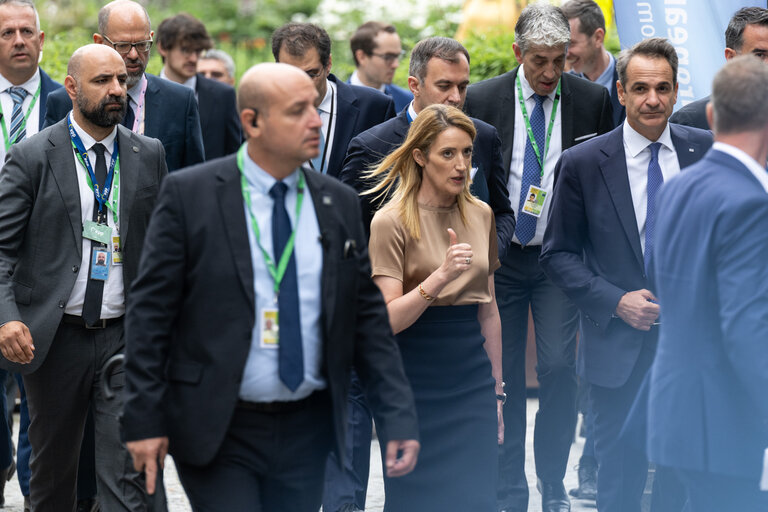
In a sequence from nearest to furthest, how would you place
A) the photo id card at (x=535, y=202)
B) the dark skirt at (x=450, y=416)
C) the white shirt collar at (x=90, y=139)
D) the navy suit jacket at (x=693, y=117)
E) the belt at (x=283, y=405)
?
1. the belt at (x=283, y=405)
2. the dark skirt at (x=450, y=416)
3. the white shirt collar at (x=90, y=139)
4. the navy suit jacket at (x=693, y=117)
5. the photo id card at (x=535, y=202)

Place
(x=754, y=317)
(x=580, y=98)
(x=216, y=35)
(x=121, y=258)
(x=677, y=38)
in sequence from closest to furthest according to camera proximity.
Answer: (x=754, y=317), (x=121, y=258), (x=580, y=98), (x=677, y=38), (x=216, y=35)

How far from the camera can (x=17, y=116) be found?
284 inches

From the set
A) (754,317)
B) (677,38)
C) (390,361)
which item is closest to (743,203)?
(754,317)

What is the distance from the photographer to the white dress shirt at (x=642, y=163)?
6.10 m

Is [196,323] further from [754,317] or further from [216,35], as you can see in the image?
[216,35]

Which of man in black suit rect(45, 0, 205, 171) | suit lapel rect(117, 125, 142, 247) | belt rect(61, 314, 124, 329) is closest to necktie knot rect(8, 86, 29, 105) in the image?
man in black suit rect(45, 0, 205, 171)

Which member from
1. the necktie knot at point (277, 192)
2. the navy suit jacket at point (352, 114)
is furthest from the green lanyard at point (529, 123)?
the necktie knot at point (277, 192)

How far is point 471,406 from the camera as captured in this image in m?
5.48

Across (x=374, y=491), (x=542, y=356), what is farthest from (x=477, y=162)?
(x=374, y=491)

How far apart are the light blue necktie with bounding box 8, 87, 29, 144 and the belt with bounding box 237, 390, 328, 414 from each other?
344 centimetres

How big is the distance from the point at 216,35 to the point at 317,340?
20.0 metres

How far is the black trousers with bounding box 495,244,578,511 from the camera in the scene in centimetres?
708

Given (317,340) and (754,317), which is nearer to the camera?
(754,317)

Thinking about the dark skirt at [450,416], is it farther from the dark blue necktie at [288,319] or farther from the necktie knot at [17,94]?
the necktie knot at [17,94]
